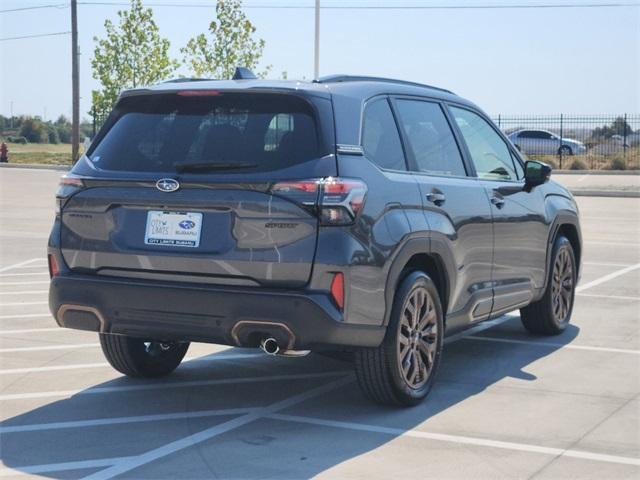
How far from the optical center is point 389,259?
6.21 m

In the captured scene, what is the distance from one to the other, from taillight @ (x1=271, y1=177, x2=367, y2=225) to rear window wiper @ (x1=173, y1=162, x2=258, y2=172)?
266mm

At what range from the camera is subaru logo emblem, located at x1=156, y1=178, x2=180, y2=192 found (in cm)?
614

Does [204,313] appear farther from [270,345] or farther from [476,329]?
[476,329]

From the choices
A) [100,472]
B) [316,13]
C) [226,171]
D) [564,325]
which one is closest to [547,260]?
[564,325]

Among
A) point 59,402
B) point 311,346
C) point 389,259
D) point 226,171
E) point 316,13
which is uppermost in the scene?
point 316,13

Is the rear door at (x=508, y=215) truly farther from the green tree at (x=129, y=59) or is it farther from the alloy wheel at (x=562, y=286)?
the green tree at (x=129, y=59)

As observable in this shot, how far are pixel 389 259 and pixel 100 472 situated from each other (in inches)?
75.1

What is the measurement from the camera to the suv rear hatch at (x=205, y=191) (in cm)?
592

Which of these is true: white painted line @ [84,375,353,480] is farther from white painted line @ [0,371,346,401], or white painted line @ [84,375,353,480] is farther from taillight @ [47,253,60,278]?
taillight @ [47,253,60,278]

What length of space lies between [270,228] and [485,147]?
8.75 ft

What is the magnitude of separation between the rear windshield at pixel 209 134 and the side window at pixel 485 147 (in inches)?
75.4

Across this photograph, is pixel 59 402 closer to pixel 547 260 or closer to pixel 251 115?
pixel 251 115

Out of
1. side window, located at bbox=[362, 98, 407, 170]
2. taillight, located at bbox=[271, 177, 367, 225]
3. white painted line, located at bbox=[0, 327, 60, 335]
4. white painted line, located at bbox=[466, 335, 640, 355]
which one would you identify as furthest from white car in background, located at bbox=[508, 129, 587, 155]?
taillight, located at bbox=[271, 177, 367, 225]

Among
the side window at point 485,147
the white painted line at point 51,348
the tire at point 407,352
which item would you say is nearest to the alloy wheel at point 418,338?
the tire at point 407,352
